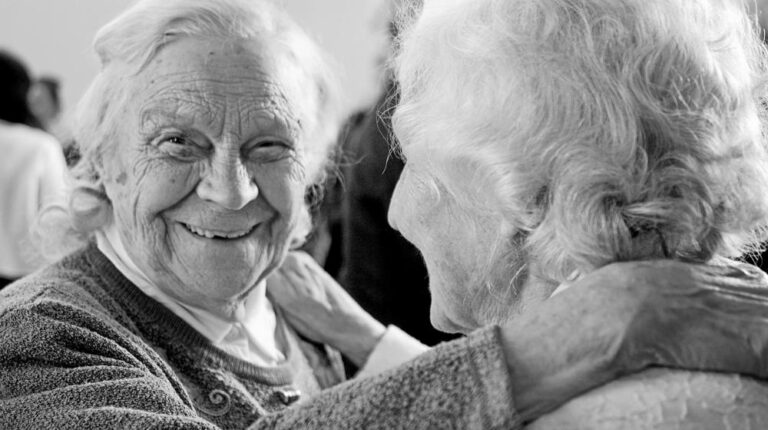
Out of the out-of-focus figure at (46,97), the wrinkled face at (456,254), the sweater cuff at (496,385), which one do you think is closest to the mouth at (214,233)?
the wrinkled face at (456,254)

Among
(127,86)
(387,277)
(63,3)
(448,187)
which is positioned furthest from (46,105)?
(448,187)

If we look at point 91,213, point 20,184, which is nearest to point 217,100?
point 91,213

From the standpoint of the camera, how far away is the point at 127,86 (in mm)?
1974

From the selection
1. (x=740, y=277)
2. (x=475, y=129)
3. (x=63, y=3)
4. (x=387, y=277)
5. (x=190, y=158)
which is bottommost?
(x=63, y=3)

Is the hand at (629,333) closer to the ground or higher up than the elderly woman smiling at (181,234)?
higher up

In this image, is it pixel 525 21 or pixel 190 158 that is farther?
pixel 190 158

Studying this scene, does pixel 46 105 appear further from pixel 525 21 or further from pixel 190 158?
pixel 525 21

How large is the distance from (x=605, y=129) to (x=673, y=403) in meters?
0.35

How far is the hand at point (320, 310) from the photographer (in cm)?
233

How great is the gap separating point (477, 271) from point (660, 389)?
0.39 meters

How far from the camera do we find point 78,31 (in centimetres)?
711

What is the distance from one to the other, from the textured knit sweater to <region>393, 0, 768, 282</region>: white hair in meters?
0.22

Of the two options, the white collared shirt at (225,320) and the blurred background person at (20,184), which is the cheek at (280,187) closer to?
the white collared shirt at (225,320)

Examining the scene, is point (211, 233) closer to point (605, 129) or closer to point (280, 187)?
point (280, 187)
